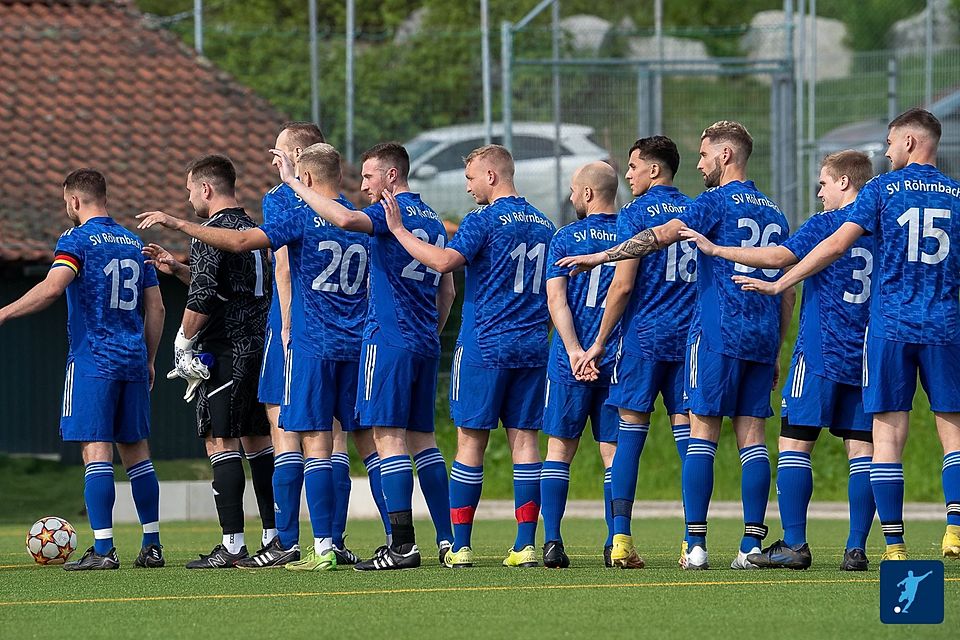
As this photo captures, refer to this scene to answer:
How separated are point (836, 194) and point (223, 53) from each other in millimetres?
16552

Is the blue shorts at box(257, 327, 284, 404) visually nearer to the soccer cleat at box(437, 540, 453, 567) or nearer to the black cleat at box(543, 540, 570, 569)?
the soccer cleat at box(437, 540, 453, 567)

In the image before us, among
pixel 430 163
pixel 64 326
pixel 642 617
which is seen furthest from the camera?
pixel 430 163

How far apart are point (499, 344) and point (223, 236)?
5.76 feet

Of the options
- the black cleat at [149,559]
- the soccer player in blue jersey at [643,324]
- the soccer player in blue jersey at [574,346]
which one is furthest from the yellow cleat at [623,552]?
the black cleat at [149,559]

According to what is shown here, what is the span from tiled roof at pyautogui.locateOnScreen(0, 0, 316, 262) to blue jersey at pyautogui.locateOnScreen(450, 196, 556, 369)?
10.9m

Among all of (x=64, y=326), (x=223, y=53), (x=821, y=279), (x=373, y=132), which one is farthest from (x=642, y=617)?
(x=223, y=53)

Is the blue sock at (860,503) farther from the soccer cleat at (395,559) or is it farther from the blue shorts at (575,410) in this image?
the soccer cleat at (395,559)

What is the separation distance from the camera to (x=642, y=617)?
25.5ft

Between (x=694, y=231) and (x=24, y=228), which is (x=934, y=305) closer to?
(x=694, y=231)

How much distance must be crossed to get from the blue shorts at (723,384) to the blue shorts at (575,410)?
0.74 meters

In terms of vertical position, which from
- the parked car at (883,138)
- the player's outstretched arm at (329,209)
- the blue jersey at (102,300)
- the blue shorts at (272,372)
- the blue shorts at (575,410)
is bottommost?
the blue shorts at (575,410)

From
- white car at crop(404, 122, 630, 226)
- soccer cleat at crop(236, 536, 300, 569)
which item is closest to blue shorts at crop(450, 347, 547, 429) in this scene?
soccer cleat at crop(236, 536, 300, 569)

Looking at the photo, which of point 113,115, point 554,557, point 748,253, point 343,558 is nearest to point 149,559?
point 343,558

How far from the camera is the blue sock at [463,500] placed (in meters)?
10.3
